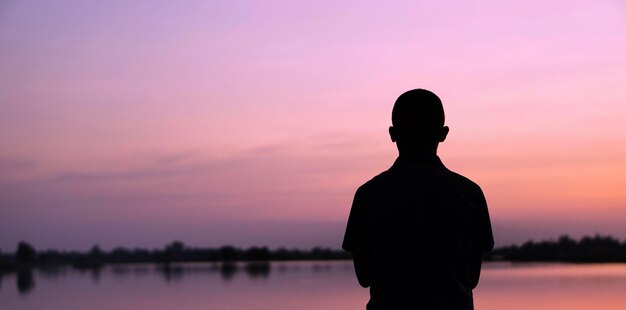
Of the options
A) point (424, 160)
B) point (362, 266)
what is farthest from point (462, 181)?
Answer: point (362, 266)

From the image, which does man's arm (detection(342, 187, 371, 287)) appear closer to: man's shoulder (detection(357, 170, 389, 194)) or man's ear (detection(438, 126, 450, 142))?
man's shoulder (detection(357, 170, 389, 194))

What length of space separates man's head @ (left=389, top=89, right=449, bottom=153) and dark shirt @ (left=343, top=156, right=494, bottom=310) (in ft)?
0.13

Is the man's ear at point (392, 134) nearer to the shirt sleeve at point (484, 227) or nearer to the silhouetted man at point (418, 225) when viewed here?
the silhouetted man at point (418, 225)

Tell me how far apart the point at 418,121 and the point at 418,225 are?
243 mm

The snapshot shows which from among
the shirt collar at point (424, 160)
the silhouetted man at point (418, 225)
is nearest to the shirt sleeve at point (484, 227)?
the silhouetted man at point (418, 225)

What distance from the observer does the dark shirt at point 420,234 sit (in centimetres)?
198

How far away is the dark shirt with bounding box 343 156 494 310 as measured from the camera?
77.9 inches

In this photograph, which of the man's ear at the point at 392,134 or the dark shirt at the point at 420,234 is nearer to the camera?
the dark shirt at the point at 420,234

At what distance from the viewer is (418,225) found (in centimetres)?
198

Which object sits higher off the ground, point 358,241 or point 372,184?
point 372,184

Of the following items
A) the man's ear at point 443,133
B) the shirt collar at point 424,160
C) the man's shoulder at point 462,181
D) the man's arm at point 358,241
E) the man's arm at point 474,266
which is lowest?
the man's arm at point 474,266

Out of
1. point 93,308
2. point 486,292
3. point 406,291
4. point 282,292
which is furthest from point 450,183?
point 282,292

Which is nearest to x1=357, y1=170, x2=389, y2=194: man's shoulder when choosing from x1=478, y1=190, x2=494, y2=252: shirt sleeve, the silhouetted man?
the silhouetted man

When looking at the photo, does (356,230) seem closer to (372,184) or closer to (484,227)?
(372,184)
